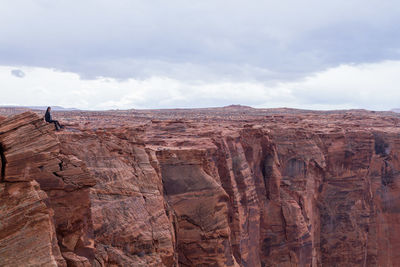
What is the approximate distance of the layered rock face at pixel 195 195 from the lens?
8.55 meters

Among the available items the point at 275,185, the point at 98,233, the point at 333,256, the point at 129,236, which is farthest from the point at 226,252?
the point at 333,256

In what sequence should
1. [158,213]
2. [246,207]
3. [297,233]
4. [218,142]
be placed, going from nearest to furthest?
[158,213] < [218,142] < [246,207] < [297,233]

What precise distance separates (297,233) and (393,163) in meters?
17.1

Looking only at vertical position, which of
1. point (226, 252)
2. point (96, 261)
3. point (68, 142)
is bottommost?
point (226, 252)

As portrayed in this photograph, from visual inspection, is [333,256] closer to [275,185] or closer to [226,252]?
[275,185]

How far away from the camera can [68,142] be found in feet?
39.8

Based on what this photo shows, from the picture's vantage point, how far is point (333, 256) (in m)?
35.9

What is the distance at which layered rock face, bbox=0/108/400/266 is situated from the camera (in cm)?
855

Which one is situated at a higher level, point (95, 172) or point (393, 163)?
point (95, 172)

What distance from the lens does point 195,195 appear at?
17.4 meters

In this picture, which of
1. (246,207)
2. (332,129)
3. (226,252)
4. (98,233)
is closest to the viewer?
(98,233)

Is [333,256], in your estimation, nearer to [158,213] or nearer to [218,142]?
[218,142]

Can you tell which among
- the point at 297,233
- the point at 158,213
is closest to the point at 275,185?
the point at 297,233

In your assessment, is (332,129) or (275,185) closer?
(275,185)
